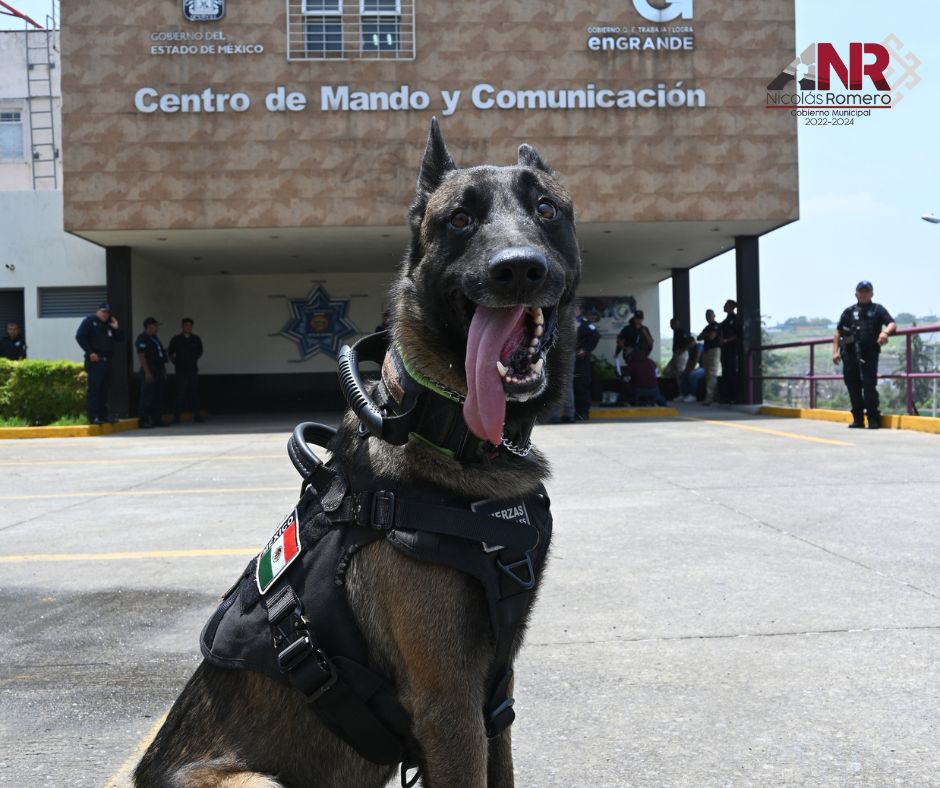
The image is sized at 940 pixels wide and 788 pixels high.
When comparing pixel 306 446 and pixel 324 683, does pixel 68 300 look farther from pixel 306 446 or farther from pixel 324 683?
pixel 324 683

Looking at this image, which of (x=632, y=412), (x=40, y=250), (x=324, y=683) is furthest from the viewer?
(x=40, y=250)

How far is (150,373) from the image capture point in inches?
634

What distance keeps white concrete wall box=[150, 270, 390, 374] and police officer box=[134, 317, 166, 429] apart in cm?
560

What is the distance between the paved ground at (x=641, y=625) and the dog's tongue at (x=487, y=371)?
1.12 meters

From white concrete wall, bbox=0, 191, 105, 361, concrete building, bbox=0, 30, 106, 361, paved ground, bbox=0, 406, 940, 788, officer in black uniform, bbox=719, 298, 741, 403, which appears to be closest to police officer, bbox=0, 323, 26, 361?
concrete building, bbox=0, 30, 106, 361

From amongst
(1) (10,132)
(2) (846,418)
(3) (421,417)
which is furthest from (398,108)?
(1) (10,132)

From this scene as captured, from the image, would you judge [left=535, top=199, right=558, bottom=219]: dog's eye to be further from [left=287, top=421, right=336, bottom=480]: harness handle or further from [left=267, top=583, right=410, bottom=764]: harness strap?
[left=267, top=583, right=410, bottom=764]: harness strap

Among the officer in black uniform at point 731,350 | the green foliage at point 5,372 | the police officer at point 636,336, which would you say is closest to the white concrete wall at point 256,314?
the police officer at point 636,336

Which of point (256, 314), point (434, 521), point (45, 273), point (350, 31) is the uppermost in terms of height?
point (350, 31)

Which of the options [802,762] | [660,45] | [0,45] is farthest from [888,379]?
[0,45]

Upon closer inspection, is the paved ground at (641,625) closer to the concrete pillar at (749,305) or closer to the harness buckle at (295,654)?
the harness buckle at (295,654)

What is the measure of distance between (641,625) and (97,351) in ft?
42.6

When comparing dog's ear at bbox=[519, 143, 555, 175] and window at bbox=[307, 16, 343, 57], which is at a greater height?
window at bbox=[307, 16, 343, 57]

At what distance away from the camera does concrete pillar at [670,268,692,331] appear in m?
22.3
